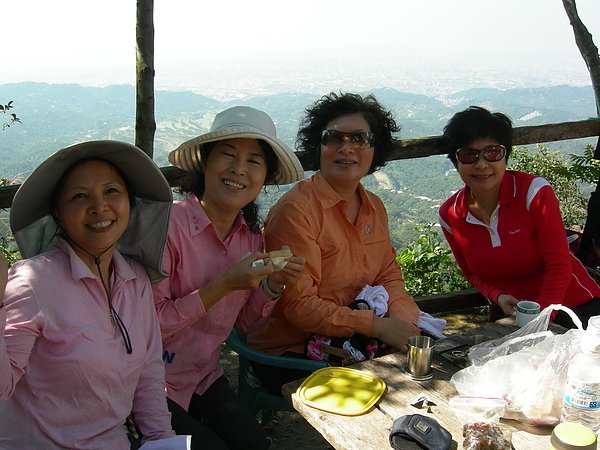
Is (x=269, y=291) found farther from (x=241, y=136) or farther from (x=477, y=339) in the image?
(x=477, y=339)

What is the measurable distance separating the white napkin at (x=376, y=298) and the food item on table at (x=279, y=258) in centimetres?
63

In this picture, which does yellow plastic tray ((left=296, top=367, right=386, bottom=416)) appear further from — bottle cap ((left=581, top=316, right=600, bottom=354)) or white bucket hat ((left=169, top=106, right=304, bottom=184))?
white bucket hat ((left=169, top=106, right=304, bottom=184))

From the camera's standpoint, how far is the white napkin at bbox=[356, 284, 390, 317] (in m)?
2.96

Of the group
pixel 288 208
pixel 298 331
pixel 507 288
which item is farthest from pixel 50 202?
pixel 507 288

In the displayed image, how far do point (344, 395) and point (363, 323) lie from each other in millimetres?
800

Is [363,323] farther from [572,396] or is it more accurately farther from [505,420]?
[572,396]

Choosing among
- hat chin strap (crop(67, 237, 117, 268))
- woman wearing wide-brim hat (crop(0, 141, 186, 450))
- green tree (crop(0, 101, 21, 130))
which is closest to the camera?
woman wearing wide-brim hat (crop(0, 141, 186, 450))

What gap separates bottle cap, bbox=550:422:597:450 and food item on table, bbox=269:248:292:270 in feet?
4.24

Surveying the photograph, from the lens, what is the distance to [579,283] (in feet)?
11.8

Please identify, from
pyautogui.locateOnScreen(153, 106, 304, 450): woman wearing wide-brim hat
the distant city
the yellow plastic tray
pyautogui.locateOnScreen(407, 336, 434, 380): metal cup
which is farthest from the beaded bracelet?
the distant city

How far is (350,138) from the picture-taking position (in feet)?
10.1

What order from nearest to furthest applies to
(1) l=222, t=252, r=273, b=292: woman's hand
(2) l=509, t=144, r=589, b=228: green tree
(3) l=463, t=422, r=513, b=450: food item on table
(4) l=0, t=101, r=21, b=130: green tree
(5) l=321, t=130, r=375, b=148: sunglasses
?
(3) l=463, t=422, r=513, b=450: food item on table
(1) l=222, t=252, r=273, b=292: woman's hand
(5) l=321, t=130, r=375, b=148: sunglasses
(4) l=0, t=101, r=21, b=130: green tree
(2) l=509, t=144, r=589, b=228: green tree

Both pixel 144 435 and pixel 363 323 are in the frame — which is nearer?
pixel 144 435

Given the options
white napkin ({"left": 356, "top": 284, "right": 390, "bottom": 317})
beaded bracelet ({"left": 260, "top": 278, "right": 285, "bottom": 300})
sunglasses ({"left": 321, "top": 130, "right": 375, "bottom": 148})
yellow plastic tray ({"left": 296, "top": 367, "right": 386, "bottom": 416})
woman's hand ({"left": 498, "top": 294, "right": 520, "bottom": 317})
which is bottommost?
woman's hand ({"left": 498, "top": 294, "right": 520, "bottom": 317})
